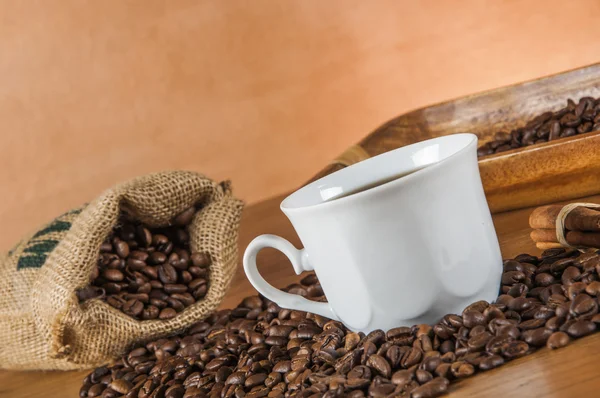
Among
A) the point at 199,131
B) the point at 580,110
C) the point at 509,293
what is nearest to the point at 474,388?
the point at 509,293

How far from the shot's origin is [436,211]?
89cm

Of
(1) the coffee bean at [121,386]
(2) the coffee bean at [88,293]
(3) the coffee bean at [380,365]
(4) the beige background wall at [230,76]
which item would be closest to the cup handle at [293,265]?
(3) the coffee bean at [380,365]

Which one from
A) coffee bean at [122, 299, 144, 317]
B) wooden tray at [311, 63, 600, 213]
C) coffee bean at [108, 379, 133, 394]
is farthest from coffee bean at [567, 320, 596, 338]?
→ coffee bean at [122, 299, 144, 317]

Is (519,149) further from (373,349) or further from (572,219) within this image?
(373,349)

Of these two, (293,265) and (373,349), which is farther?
(293,265)

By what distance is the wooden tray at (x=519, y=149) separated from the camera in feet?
4.14

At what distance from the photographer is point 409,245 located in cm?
89

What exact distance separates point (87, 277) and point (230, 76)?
2.59m

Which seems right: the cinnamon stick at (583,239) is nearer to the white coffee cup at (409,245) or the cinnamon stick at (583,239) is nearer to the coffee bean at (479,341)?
the white coffee cup at (409,245)

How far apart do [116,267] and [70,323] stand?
140 mm

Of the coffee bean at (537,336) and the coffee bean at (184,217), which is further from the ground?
the coffee bean at (184,217)

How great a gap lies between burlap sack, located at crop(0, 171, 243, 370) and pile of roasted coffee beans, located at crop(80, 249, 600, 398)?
76mm

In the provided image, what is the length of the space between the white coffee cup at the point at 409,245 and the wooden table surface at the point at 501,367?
0.14 m

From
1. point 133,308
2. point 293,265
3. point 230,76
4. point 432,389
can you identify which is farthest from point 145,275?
point 230,76
